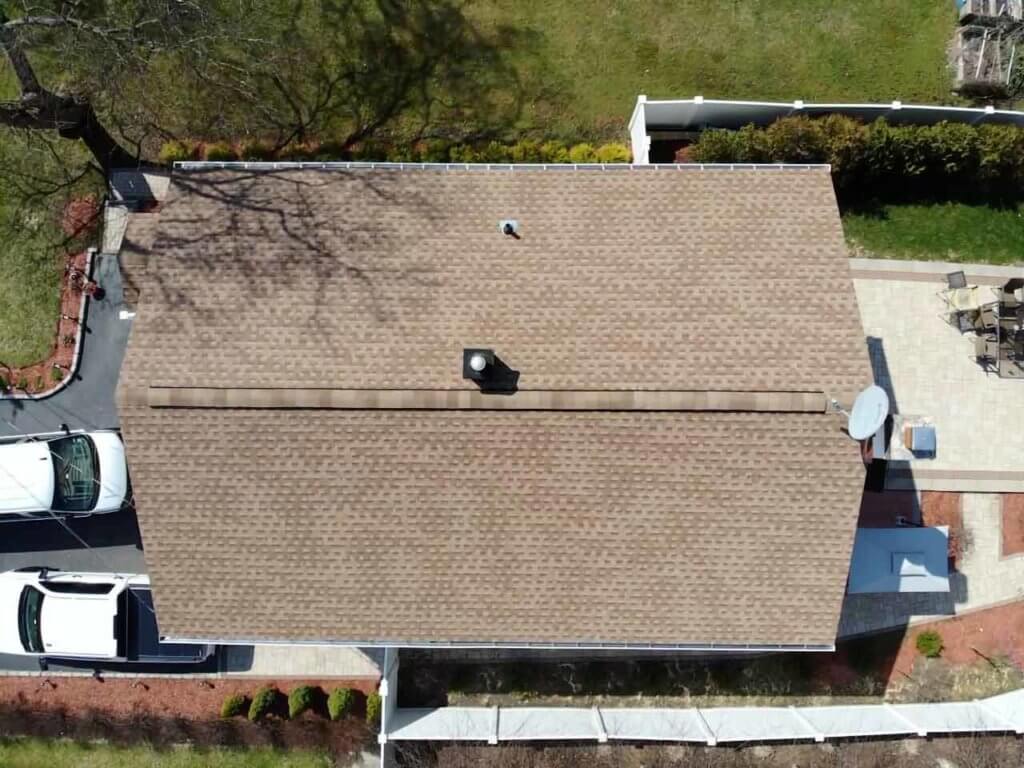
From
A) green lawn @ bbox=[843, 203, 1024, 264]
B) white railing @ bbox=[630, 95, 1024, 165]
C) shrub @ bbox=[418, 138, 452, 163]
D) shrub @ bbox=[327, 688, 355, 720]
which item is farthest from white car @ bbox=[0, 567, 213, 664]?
green lawn @ bbox=[843, 203, 1024, 264]

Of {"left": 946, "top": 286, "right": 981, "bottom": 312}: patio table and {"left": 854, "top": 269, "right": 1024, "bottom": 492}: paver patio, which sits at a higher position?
{"left": 946, "top": 286, "right": 981, "bottom": 312}: patio table

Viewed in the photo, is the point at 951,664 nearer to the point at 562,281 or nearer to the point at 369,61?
the point at 562,281

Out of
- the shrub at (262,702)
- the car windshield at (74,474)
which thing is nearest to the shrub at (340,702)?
the shrub at (262,702)

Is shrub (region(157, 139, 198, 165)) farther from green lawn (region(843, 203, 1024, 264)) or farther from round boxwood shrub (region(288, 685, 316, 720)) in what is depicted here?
green lawn (region(843, 203, 1024, 264))

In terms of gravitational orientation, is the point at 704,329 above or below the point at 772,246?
below

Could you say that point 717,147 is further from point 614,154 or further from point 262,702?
point 262,702

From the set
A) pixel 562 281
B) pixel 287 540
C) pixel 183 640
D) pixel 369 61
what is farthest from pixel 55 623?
pixel 369 61
